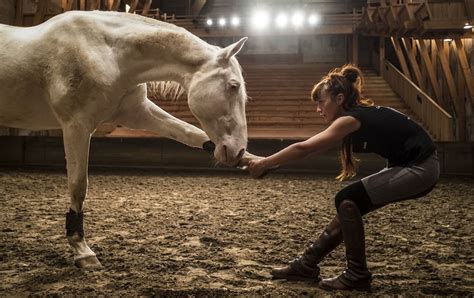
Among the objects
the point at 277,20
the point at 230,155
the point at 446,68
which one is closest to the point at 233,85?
the point at 230,155

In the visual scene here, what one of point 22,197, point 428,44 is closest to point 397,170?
point 22,197

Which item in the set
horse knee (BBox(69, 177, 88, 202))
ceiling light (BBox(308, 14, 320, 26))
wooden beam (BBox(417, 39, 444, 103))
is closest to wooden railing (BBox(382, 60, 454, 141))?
wooden beam (BBox(417, 39, 444, 103))

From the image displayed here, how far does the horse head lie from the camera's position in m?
2.69

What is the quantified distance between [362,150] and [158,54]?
4.95 ft

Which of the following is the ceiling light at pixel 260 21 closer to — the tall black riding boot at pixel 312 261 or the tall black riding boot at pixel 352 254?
the tall black riding boot at pixel 312 261

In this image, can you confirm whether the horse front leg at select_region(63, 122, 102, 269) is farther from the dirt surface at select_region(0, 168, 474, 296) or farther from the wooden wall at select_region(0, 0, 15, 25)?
the wooden wall at select_region(0, 0, 15, 25)

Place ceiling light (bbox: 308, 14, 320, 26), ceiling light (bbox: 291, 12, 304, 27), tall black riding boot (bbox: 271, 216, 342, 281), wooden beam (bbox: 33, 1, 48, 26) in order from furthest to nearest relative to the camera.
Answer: ceiling light (bbox: 291, 12, 304, 27), ceiling light (bbox: 308, 14, 320, 26), wooden beam (bbox: 33, 1, 48, 26), tall black riding boot (bbox: 271, 216, 342, 281)

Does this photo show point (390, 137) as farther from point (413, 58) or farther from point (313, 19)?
point (313, 19)

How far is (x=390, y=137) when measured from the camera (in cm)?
233

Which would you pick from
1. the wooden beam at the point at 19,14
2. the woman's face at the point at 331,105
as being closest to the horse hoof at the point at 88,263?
the woman's face at the point at 331,105

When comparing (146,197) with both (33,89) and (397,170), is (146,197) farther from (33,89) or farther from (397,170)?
(397,170)

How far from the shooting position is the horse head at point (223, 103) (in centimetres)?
269

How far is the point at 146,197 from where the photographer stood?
600 cm

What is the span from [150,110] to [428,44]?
13.6m
